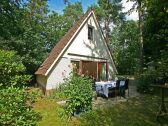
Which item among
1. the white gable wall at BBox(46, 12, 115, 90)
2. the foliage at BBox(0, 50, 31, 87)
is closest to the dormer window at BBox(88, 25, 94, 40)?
the white gable wall at BBox(46, 12, 115, 90)

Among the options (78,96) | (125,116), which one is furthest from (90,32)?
(125,116)

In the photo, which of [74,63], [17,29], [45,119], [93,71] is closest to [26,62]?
[17,29]

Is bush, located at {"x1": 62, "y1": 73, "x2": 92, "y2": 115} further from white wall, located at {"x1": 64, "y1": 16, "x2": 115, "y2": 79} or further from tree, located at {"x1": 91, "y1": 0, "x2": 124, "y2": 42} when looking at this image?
tree, located at {"x1": 91, "y1": 0, "x2": 124, "y2": 42}

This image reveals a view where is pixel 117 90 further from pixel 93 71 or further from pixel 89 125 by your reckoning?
pixel 89 125

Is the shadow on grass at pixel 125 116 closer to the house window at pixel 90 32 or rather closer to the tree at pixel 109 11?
the house window at pixel 90 32

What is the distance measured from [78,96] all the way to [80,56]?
9368 mm

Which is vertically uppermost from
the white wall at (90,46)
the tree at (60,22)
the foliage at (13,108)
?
the tree at (60,22)

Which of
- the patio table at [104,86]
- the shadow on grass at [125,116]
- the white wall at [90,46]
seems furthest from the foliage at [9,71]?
the white wall at [90,46]

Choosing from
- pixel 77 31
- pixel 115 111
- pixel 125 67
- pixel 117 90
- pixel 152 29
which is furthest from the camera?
pixel 125 67

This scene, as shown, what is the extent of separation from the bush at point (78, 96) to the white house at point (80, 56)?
609 cm

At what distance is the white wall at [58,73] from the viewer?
53.5ft

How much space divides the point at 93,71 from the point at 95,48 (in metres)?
2.41

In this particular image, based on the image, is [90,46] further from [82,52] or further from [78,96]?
[78,96]

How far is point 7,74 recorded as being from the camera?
7340 mm
